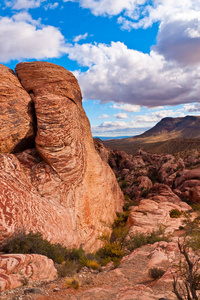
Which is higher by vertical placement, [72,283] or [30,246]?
[30,246]

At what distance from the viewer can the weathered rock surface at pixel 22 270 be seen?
6577 millimetres

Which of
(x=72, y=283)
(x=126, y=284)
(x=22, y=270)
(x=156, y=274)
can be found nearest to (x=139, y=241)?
(x=156, y=274)

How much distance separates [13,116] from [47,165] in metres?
5.39

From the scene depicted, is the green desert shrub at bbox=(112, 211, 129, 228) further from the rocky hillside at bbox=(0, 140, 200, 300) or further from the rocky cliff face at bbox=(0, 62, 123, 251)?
the rocky cliff face at bbox=(0, 62, 123, 251)

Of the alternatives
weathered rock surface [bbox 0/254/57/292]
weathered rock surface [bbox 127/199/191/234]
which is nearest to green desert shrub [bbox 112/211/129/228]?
weathered rock surface [bbox 127/199/191/234]

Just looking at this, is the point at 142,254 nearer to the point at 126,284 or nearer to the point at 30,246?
the point at 126,284

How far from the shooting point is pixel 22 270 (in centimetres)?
735

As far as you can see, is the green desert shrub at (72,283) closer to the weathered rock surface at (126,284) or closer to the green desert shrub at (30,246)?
the weathered rock surface at (126,284)

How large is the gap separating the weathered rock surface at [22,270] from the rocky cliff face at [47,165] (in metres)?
2.21


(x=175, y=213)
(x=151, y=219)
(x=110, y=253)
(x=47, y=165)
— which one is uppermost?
(x=47, y=165)

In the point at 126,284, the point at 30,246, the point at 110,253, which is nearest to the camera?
the point at 126,284

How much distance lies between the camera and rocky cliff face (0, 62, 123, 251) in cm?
1157

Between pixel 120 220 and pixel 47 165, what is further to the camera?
pixel 120 220

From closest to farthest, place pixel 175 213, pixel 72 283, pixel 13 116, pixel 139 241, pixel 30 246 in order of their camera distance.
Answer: pixel 72 283, pixel 30 246, pixel 13 116, pixel 139 241, pixel 175 213
